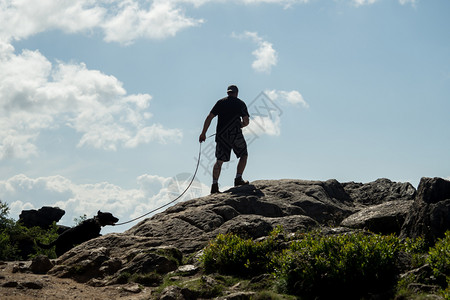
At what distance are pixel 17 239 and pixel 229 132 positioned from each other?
11.0 meters

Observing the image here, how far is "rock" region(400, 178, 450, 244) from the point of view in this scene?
340 inches

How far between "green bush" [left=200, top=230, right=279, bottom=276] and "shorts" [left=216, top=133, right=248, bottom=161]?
519 cm

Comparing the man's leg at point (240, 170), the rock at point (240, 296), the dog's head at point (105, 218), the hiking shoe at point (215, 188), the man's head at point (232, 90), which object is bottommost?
the rock at point (240, 296)

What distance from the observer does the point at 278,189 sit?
48.2 ft

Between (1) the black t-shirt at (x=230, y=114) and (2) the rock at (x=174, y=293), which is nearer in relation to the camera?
(2) the rock at (x=174, y=293)

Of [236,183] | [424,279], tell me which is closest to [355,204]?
[236,183]

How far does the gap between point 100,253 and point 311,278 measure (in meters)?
5.25

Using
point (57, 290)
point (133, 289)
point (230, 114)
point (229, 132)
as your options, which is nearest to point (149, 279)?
point (133, 289)

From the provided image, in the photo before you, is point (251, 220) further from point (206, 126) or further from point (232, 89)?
point (232, 89)

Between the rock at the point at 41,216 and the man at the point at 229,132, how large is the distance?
521 inches

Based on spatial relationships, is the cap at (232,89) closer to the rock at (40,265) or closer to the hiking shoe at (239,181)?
the hiking shoe at (239,181)

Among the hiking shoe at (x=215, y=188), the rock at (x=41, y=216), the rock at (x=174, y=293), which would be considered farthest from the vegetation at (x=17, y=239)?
the rock at (x=174, y=293)

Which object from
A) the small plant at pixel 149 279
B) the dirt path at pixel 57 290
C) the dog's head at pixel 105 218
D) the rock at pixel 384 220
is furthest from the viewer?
the dog's head at pixel 105 218

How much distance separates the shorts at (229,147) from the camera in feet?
46.4
